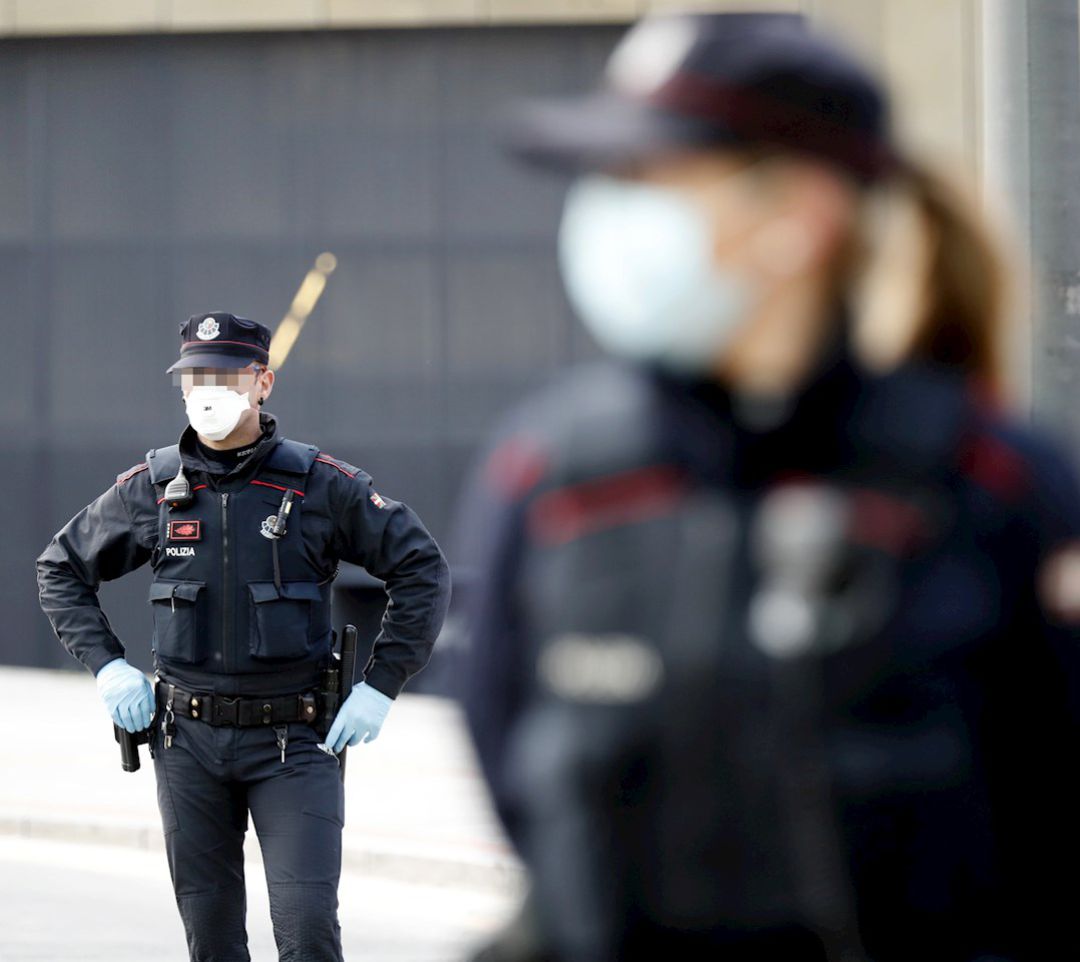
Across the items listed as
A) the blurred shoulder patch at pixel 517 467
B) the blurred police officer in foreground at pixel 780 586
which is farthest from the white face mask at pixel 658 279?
the blurred shoulder patch at pixel 517 467

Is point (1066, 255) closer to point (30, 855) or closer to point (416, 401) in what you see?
point (30, 855)

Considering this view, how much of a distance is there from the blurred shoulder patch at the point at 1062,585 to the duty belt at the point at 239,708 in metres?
3.26

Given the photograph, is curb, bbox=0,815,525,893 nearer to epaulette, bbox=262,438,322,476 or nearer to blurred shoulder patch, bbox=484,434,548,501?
epaulette, bbox=262,438,322,476

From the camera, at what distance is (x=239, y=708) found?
4.67 metres

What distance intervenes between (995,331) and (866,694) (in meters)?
0.37

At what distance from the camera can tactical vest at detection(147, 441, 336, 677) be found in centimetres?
472

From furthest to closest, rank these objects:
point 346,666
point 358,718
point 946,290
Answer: point 346,666
point 358,718
point 946,290

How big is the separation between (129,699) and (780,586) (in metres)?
3.56

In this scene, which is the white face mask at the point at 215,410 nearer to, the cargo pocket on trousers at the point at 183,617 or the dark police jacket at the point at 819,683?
the cargo pocket on trousers at the point at 183,617

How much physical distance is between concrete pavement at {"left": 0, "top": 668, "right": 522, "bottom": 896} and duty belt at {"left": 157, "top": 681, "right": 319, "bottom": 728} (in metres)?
2.32

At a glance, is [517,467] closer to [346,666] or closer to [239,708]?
[239,708]

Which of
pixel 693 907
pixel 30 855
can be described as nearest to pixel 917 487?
pixel 693 907

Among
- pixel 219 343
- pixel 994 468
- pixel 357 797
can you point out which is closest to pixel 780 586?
pixel 994 468

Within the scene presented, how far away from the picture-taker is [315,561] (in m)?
4.86
